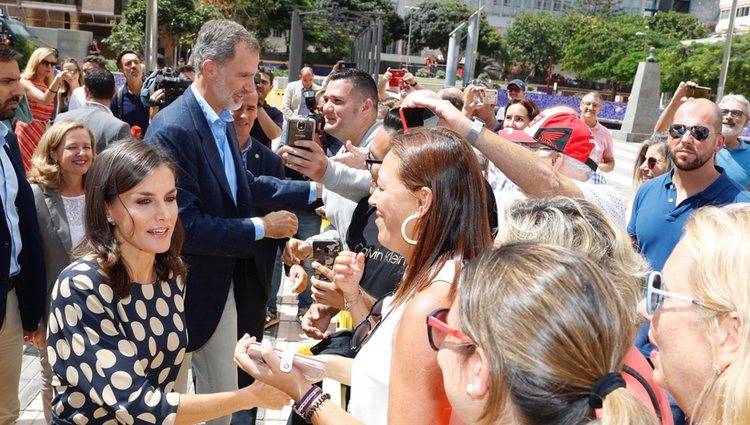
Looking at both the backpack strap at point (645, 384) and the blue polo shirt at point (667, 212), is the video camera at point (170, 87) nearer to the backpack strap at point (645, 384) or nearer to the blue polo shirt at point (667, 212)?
the blue polo shirt at point (667, 212)

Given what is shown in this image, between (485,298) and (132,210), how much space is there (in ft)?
4.63

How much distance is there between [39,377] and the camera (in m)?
4.60

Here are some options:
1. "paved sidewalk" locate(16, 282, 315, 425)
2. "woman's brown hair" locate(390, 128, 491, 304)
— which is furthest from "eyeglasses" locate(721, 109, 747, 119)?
"woman's brown hair" locate(390, 128, 491, 304)

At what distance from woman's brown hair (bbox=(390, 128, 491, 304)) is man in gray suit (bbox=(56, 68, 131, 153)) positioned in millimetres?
3327

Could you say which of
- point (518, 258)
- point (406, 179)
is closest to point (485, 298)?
point (518, 258)

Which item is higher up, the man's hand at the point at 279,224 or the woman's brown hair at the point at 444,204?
the woman's brown hair at the point at 444,204

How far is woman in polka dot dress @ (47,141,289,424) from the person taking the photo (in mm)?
2076

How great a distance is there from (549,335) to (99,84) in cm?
553

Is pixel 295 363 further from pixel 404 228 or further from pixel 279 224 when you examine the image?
pixel 279 224

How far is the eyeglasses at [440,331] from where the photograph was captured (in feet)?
4.79

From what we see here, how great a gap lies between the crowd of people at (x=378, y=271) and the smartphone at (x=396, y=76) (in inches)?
136

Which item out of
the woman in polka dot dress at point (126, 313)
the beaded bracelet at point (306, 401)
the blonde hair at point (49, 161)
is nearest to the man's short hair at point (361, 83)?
the blonde hair at point (49, 161)

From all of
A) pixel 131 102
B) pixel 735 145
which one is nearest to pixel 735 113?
pixel 735 145

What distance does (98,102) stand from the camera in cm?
604
